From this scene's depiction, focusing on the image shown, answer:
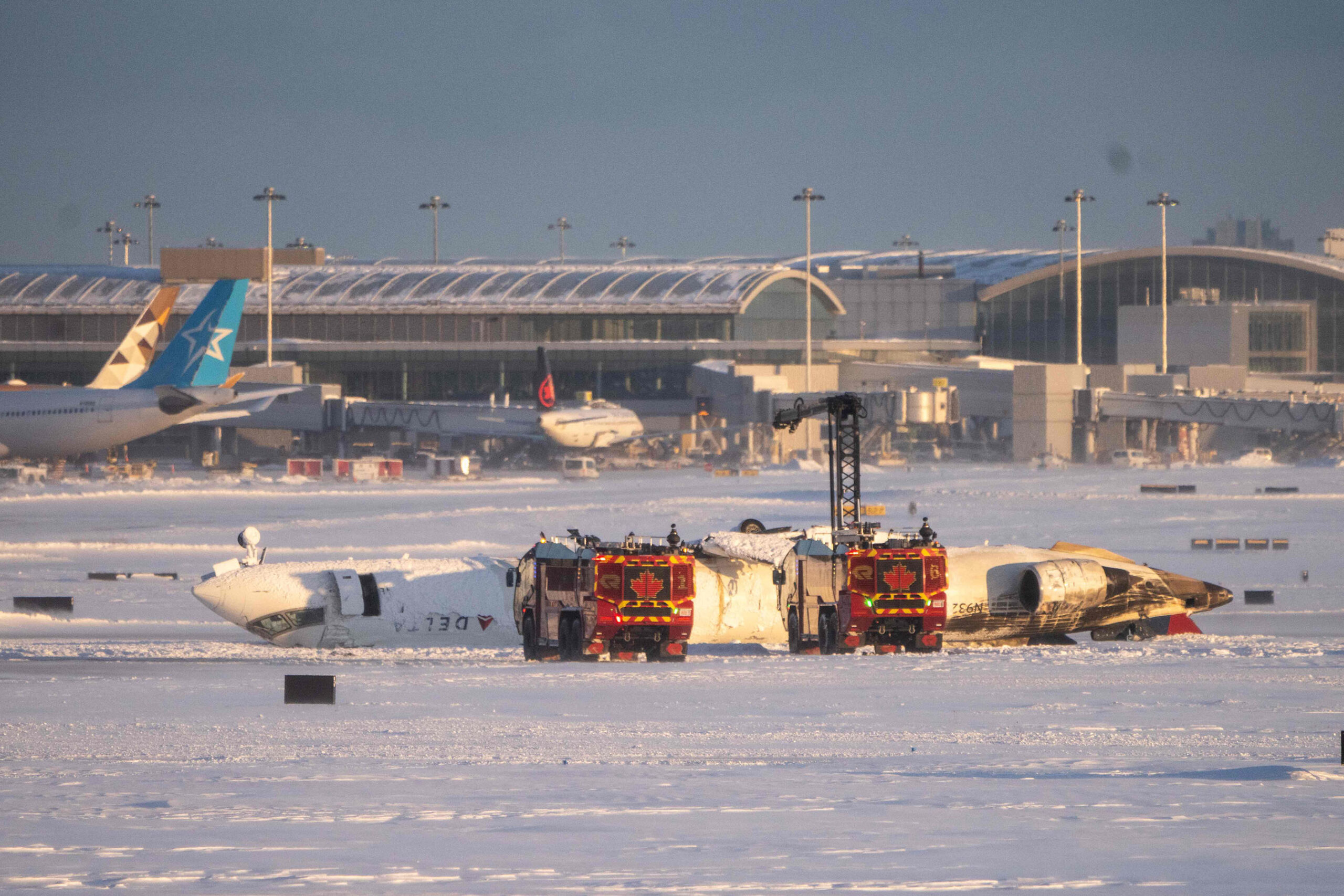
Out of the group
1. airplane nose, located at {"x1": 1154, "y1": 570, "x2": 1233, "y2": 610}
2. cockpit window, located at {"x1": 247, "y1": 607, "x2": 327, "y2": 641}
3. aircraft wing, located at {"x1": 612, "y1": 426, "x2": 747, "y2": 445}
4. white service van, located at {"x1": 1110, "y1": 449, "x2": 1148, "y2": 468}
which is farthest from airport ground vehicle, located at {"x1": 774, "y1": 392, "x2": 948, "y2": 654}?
aircraft wing, located at {"x1": 612, "y1": 426, "x2": 747, "y2": 445}

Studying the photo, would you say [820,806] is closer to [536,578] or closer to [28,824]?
[28,824]

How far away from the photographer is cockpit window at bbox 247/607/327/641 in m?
36.7

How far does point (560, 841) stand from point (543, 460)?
340 feet

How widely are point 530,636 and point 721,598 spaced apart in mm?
4891

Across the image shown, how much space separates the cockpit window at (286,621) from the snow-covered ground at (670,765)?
0.41 m

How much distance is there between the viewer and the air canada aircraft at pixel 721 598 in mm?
36625

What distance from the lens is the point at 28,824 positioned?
16344 millimetres

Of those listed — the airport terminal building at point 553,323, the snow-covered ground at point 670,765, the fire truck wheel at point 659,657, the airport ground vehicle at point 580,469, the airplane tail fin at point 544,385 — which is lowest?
the fire truck wheel at point 659,657

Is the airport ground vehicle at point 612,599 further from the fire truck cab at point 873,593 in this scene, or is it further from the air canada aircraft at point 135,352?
the air canada aircraft at point 135,352

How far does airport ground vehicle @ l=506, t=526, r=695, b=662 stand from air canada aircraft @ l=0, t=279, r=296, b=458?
49811 millimetres

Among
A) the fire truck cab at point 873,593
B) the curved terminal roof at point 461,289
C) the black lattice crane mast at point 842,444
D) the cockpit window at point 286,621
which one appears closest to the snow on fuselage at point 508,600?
the cockpit window at point 286,621

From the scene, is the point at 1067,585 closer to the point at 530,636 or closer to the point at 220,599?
the point at 530,636

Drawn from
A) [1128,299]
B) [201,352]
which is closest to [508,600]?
[201,352]

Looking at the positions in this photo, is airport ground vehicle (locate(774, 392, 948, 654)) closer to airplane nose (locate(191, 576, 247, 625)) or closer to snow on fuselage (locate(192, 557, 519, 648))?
snow on fuselage (locate(192, 557, 519, 648))
